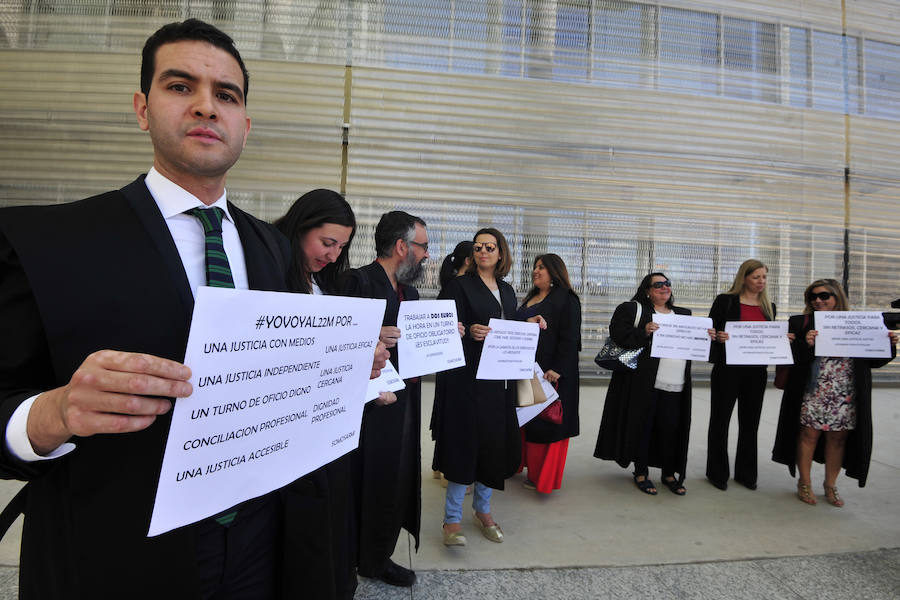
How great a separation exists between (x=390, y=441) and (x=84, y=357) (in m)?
1.74

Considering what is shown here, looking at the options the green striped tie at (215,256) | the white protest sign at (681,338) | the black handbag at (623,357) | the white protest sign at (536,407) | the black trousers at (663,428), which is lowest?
the black trousers at (663,428)

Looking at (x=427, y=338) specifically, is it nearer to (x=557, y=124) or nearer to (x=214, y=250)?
(x=214, y=250)

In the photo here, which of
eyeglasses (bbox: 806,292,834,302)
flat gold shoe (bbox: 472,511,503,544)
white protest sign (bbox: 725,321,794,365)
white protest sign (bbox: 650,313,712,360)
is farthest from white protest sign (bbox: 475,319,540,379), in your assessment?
eyeglasses (bbox: 806,292,834,302)

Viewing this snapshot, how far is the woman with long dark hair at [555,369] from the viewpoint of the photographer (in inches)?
148

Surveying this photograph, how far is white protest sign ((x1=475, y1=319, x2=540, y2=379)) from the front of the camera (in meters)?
2.97

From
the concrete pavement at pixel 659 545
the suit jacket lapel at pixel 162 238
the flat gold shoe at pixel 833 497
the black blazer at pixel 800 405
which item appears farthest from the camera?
the flat gold shoe at pixel 833 497

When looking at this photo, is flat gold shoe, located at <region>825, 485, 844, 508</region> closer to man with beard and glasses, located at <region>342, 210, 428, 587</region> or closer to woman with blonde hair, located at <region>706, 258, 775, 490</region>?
woman with blonde hair, located at <region>706, 258, 775, 490</region>

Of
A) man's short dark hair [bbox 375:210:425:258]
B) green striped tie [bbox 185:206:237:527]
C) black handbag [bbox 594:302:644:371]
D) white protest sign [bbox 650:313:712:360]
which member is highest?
man's short dark hair [bbox 375:210:425:258]

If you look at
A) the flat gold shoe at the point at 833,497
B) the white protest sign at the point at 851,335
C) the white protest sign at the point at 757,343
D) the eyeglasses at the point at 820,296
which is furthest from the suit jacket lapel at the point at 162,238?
the flat gold shoe at the point at 833,497

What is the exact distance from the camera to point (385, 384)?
2.05 metres

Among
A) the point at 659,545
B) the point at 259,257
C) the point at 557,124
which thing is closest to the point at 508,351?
the point at 659,545

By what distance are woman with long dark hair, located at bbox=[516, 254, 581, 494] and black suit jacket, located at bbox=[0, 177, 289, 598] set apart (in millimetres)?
3078

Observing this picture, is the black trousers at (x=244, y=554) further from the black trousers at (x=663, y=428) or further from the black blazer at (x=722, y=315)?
the black blazer at (x=722, y=315)

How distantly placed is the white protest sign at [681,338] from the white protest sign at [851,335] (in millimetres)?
793
